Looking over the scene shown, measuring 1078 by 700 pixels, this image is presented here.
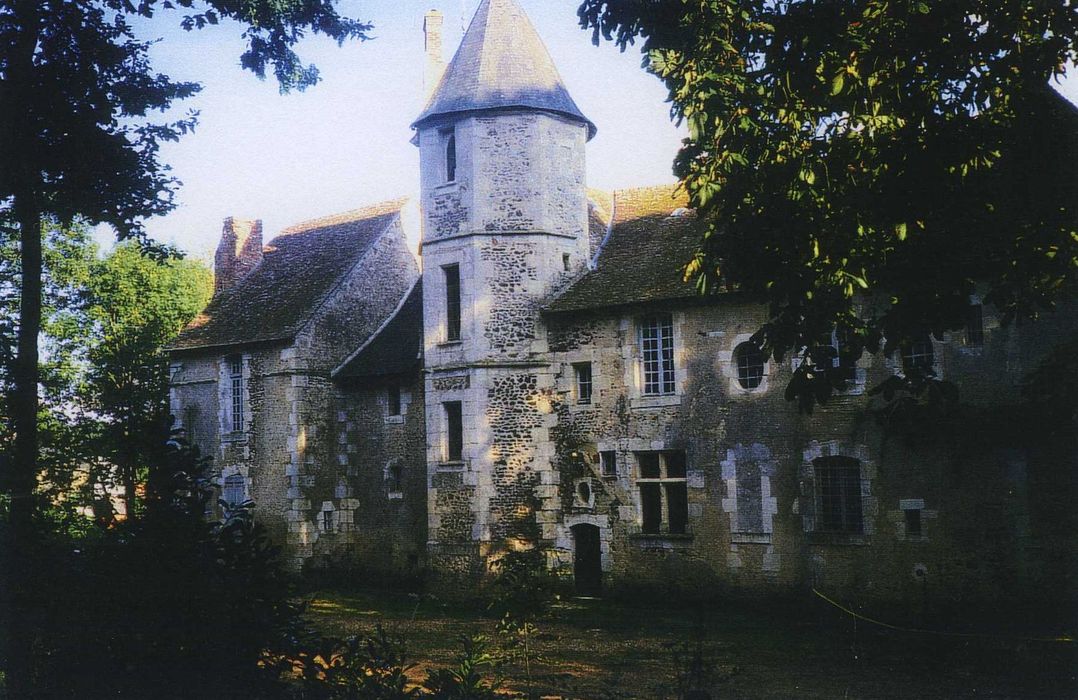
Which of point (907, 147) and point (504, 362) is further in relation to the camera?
point (504, 362)

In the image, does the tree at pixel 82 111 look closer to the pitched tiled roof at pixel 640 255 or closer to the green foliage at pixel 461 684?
the green foliage at pixel 461 684

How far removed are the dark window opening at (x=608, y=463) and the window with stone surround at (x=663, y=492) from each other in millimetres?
490

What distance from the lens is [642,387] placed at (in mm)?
19969

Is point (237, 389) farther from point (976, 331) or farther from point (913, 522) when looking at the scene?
point (976, 331)

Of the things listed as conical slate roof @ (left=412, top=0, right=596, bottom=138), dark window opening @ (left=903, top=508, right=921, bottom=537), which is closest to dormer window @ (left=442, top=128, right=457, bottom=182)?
conical slate roof @ (left=412, top=0, right=596, bottom=138)

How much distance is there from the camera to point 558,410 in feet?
68.3

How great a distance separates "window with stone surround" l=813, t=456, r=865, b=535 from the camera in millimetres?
17531

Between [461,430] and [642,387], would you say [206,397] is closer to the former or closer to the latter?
[461,430]

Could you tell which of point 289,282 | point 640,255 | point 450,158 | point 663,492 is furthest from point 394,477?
point 640,255

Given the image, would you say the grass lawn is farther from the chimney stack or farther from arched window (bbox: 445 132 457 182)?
the chimney stack

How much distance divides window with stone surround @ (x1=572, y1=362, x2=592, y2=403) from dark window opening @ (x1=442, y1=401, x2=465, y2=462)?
8.56ft

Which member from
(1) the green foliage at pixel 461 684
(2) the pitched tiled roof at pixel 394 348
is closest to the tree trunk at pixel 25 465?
(1) the green foliage at pixel 461 684

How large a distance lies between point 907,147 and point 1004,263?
1.45 m

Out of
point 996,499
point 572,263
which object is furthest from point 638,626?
point 572,263
